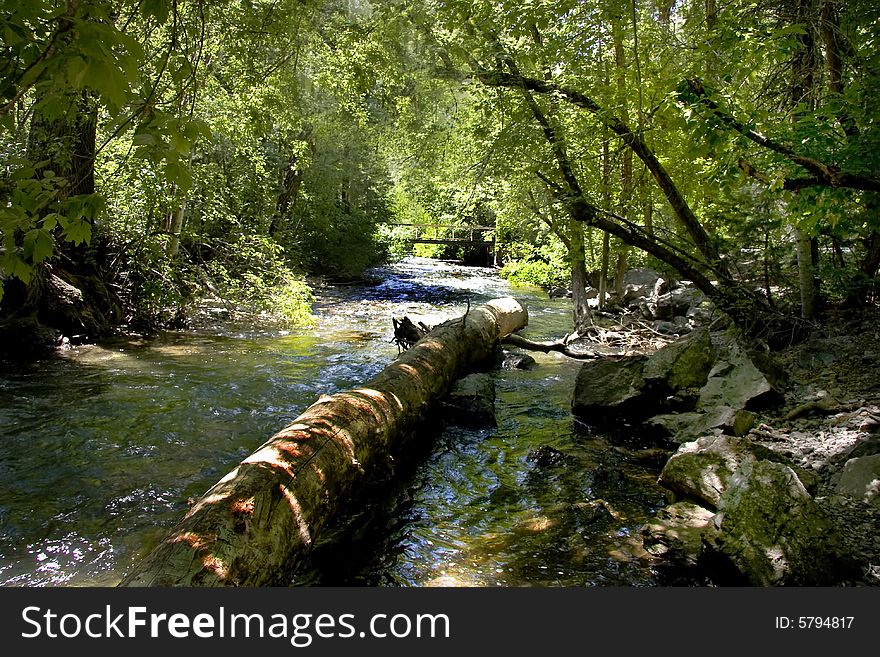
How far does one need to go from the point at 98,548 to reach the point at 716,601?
393 cm

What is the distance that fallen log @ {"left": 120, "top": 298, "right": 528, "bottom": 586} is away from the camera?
8.91 feet

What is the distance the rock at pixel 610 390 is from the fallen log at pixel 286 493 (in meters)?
2.11

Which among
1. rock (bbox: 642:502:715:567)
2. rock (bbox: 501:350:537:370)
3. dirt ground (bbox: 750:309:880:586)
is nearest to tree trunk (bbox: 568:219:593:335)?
rock (bbox: 501:350:537:370)

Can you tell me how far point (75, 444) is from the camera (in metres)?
5.23

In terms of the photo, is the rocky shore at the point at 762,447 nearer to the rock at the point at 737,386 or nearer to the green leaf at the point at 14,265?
the rock at the point at 737,386

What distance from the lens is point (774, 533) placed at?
314cm

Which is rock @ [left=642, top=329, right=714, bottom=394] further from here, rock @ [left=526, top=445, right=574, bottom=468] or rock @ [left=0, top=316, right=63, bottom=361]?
rock @ [left=0, top=316, right=63, bottom=361]

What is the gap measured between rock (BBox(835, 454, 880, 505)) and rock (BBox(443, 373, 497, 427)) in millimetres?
3422

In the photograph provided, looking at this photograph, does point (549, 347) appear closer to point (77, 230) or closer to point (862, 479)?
point (862, 479)

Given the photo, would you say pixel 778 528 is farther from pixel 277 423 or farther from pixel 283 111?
pixel 283 111

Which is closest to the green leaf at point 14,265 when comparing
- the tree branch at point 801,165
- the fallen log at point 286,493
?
the fallen log at point 286,493

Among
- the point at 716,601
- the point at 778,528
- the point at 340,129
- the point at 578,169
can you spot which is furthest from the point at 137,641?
the point at 340,129

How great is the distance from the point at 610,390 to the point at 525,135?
4.40 meters

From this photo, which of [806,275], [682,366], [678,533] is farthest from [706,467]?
[806,275]
